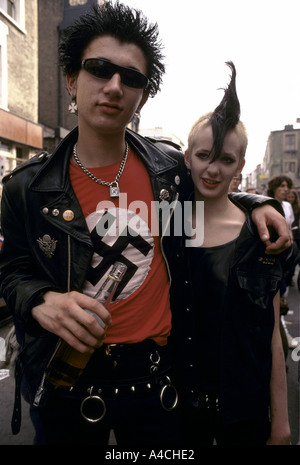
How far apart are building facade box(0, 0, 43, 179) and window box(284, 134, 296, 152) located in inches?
1876

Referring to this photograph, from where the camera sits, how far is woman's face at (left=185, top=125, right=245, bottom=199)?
1647 mm

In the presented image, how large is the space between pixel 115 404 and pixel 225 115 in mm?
1428

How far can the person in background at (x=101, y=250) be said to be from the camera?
1478 mm

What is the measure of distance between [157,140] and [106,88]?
1.83ft

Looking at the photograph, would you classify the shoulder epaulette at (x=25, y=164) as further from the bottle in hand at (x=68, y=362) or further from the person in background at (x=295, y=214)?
the person in background at (x=295, y=214)

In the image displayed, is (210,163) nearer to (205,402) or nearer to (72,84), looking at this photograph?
(72,84)

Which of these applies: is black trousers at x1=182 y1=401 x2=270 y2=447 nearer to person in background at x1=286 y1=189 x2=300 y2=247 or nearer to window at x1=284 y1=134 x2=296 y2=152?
person in background at x1=286 y1=189 x2=300 y2=247

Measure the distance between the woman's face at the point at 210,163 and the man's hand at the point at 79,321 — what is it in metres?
0.86

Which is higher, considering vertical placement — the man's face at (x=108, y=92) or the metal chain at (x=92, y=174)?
the man's face at (x=108, y=92)

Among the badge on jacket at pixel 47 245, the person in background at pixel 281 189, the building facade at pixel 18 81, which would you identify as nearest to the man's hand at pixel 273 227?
the badge on jacket at pixel 47 245

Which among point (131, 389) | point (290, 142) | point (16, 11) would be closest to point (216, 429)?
point (131, 389)

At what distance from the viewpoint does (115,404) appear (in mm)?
1468

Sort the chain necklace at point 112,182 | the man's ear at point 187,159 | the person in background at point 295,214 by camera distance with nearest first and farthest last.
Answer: the chain necklace at point 112,182
the man's ear at point 187,159
the person in background at point 295,214

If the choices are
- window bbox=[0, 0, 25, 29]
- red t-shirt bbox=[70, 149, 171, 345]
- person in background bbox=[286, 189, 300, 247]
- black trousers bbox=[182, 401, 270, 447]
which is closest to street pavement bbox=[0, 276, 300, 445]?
black trousers bbox=[182, 401, 270, 447]
